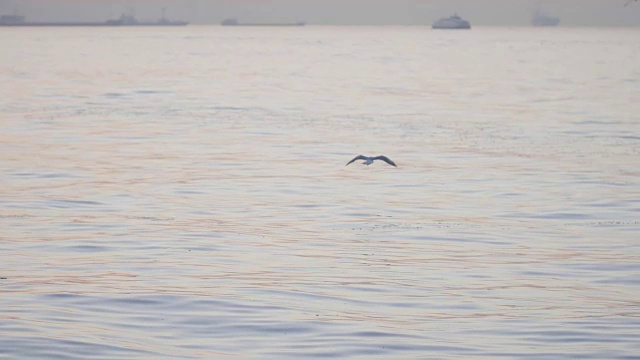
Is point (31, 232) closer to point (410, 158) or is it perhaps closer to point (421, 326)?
point (421, 326)

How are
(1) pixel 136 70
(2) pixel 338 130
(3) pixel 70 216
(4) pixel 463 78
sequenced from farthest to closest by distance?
1. (1) pixel 136 70
2. (4) pixel 463 78
3. (2) pixel 338 130
4. (3) pixel 70 216

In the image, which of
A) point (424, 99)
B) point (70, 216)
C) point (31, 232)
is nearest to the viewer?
point (31, 232)

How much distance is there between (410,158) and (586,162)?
407cm

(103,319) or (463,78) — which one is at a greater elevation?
(103,319)

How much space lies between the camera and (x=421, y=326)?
14.6 m

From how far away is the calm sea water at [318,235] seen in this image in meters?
14.2

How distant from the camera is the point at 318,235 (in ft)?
69.7

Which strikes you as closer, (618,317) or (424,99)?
(618,317)

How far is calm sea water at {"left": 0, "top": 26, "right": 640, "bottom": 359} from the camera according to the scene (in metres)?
14.2

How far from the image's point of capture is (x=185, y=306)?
15.4 meters

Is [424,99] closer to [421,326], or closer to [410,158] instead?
[410,158]

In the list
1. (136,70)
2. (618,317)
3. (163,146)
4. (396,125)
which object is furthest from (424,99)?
(618,317)

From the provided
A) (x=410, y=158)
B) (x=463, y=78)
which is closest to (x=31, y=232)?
(x=410, y=158)

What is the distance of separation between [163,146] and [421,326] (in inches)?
933
